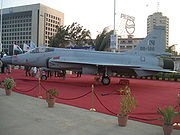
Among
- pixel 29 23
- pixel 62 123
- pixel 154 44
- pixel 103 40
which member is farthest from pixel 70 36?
pixel 29 23

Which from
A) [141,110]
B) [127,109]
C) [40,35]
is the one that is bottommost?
[141,110]

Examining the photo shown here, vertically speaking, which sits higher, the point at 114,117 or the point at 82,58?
the point at 82,58

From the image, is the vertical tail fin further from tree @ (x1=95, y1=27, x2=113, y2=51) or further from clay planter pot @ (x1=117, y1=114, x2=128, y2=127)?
tree @ (x1=95, y1=27, x2=113, y2=51)

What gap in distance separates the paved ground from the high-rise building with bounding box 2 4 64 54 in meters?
85.7

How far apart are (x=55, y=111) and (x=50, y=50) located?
9279 mm

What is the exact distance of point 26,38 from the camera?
4023 inches

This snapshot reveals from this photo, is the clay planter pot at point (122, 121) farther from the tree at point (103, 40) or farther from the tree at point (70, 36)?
the tree at point (70, 36)

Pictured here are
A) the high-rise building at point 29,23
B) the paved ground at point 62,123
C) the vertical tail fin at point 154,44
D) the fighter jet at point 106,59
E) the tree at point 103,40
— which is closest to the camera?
the paved ground at point 62,123

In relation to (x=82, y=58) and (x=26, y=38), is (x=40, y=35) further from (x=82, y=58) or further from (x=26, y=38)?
(x=82, y=58)

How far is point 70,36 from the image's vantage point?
44.4 m

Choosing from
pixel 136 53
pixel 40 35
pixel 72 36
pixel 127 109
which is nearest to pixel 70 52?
pixel 136 53

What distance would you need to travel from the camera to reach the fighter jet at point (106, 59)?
1367 cm

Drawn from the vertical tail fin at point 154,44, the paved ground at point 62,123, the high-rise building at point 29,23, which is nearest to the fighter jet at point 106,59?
the vertical tail fin at point 154,44

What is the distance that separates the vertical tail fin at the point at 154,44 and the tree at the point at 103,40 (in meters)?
19.9
